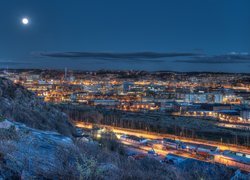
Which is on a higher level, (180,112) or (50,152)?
(50,152)

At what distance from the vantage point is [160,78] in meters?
161

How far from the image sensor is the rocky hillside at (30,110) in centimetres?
1062

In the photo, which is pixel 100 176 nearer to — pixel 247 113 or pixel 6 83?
pixel 6 83

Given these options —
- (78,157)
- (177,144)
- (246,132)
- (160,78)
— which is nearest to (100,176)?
(78,157)

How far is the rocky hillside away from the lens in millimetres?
10621

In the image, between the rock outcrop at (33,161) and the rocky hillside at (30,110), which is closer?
the rock outcrop at (33,161)

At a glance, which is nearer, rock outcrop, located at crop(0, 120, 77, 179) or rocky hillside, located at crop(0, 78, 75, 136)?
rock outcrop, located at crop(0, 120, 77, 179)

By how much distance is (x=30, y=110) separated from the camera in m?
11.8

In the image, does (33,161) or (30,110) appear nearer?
(33,161)

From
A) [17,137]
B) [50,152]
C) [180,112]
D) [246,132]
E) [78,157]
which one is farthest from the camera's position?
[180,112]

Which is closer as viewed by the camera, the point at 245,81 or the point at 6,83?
the point at 6,83

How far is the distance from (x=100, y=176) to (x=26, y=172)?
2.21 feet

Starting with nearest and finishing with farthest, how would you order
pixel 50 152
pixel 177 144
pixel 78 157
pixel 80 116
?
1. pixel 78 157
2. pixel 50 152
3. pixel 177 144
4. pixel 80 116

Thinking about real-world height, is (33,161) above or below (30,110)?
above
